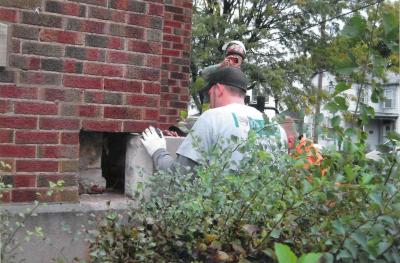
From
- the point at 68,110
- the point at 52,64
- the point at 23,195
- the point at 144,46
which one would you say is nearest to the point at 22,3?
the point at 52,64

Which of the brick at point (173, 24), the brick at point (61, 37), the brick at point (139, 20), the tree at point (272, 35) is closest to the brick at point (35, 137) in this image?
the brick at point (61, 37)

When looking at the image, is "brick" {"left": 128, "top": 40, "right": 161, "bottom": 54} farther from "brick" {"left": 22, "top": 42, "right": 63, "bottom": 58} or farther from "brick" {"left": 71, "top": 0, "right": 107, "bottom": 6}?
"brick" {"left": 22, "top": 42, "right": 63, "bottom": 58}

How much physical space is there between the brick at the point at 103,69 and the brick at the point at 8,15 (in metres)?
0.43

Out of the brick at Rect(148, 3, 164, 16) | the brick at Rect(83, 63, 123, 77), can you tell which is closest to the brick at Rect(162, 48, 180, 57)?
the brick at Rect(148, 3, 164, 16)

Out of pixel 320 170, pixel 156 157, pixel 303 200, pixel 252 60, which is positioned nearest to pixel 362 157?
pixel 320 170

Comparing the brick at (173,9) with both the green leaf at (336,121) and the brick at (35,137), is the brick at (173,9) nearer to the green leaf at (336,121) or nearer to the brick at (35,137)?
the brick at (35,137)

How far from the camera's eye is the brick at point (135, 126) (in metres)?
3.05

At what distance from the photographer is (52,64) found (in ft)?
9.19

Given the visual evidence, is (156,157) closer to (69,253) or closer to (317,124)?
(69,253)

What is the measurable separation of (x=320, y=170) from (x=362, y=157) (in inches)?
5.8

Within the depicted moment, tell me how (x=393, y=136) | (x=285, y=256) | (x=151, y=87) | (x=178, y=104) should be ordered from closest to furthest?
(x=285, y=256) → (x=393, y=136) → (x=151, y=87) → (x=178, y=104)

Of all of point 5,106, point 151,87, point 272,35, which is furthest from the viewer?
point 272,35

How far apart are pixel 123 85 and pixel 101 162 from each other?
0.62m

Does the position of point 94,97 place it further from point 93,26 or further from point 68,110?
point 93,26
